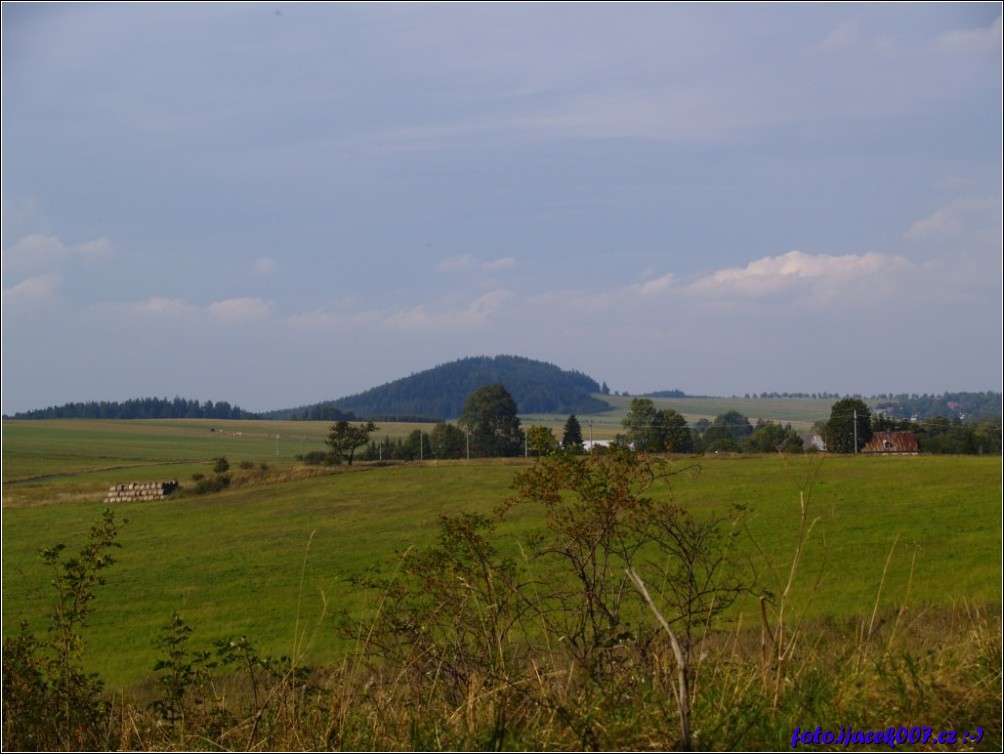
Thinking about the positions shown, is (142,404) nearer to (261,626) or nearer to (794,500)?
(261,626)

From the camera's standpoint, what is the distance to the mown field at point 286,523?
2089cm

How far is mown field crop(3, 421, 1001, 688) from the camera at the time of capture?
2089 centimetres

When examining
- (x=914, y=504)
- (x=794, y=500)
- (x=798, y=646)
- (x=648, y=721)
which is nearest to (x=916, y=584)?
(x=794, y=500)

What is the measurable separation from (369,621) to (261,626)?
61.6ft

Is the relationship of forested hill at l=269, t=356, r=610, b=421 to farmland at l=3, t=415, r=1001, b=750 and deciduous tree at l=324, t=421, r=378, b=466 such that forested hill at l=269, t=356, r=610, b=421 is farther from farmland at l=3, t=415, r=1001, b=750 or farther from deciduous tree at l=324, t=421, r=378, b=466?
deciduous tree at l=324, t=421, r=378, b=466

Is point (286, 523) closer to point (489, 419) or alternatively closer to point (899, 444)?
point (489, 419)

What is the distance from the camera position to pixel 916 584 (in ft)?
69.6

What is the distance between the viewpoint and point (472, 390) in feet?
170

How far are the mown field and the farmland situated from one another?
3.2 inches

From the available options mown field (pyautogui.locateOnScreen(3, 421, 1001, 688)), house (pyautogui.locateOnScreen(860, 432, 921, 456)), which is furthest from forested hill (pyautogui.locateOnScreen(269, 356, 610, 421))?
house (pyautogui.locateOnScreen(860, 432, 921, 456))

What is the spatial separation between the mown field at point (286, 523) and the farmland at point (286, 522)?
0.08m

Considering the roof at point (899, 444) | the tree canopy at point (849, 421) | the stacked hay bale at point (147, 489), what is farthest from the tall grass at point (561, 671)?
the roof at point (899, 444)

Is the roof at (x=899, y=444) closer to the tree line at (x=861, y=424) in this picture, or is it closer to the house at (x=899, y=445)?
the house at (x=899, y=445)

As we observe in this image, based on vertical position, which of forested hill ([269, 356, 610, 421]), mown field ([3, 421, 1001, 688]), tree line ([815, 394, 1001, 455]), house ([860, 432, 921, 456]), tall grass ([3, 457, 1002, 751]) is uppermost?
forested hill ([269, 356, 610, 421])
